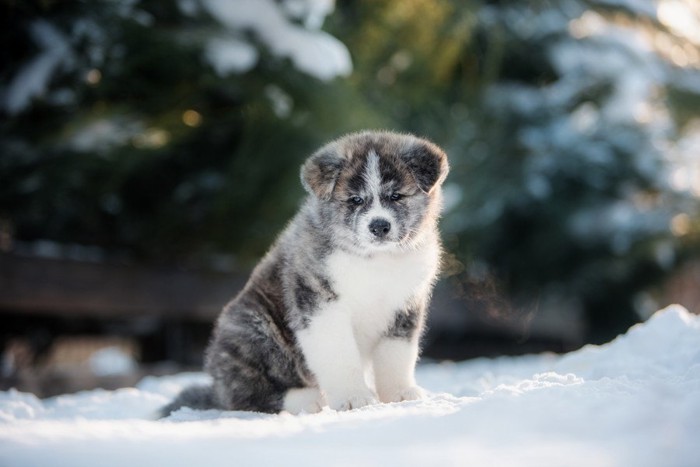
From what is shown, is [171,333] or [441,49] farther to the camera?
[441,49]

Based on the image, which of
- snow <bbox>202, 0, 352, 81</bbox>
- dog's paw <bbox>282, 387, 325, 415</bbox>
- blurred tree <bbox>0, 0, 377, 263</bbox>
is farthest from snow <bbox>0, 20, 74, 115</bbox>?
dog's paw <bbox>282, 387, 325, 415</bbox>

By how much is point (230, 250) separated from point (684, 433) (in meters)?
6.18

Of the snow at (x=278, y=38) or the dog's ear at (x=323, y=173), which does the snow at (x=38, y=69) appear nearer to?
the snow at (x=278, y=38)

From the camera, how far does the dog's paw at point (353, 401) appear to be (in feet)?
11.9

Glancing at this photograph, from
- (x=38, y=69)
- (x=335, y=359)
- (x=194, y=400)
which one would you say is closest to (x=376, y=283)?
(x=335, y=359)

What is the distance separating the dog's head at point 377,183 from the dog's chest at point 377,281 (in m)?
0.08

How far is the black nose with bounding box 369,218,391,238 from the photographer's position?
151 inches

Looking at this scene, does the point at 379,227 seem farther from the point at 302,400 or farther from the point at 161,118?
the point at 161,118

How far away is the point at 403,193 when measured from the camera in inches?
162

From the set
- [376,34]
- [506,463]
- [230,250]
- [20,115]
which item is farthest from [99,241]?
[506,463]

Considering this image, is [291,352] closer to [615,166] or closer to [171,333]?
[171,333]

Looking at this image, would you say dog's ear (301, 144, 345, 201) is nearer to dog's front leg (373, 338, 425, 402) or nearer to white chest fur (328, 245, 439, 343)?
white chest fur (328, 245, 439, 343)

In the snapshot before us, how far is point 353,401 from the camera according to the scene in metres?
3.65

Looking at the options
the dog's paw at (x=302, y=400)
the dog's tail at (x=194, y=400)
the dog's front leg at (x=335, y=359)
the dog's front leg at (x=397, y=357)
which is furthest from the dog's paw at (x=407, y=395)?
the dog's tail at (x=194, y=400)
